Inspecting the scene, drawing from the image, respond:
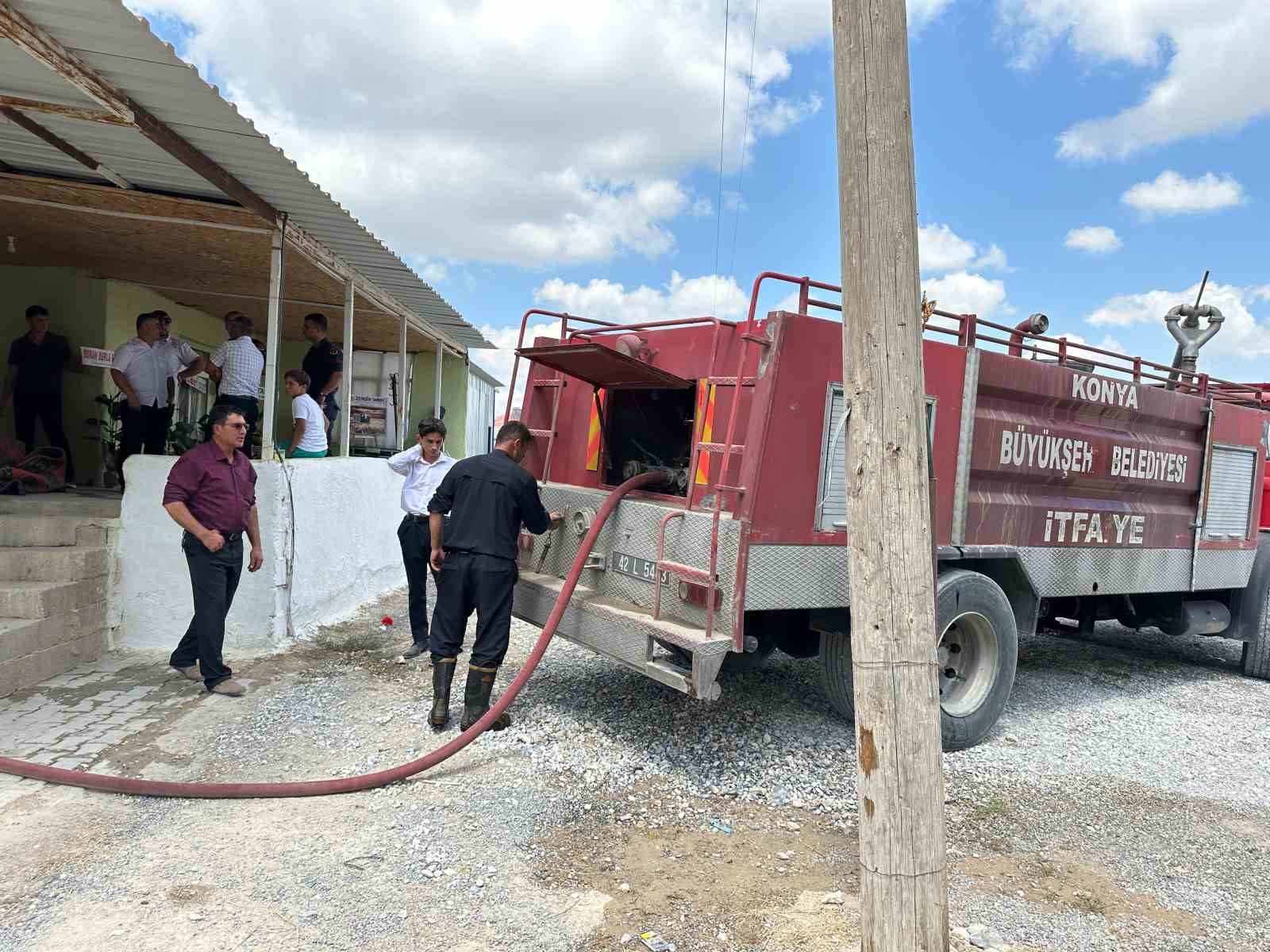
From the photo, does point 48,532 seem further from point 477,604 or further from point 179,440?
point 477,604

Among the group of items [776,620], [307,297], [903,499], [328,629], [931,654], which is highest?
[307,297]

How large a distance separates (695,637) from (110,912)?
2.39 meters

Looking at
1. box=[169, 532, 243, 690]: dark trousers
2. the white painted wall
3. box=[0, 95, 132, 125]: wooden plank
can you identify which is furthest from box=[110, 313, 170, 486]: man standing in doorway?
box=[0, 95, 132, 125]: wooden plank

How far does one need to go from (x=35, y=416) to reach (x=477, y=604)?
5.84 metres

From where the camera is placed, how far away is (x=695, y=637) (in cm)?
390

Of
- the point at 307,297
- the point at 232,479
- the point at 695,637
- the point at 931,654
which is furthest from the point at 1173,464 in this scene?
the point at 307,297

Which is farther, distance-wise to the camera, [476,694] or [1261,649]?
[1261,649]

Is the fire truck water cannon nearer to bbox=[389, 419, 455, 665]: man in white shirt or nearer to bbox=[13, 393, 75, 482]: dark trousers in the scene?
bbox=[389, 419, 455, 665]: man in white shirt

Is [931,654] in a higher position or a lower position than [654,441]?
lower

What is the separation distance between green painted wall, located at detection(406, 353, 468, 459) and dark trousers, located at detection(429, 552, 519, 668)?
954 cm

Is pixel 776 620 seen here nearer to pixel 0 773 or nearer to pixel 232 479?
pixel 232 479

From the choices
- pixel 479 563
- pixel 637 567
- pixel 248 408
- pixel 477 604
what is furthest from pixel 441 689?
pixel 248 408

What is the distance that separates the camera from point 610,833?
367cm

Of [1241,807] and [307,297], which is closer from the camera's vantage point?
[1241,807]
